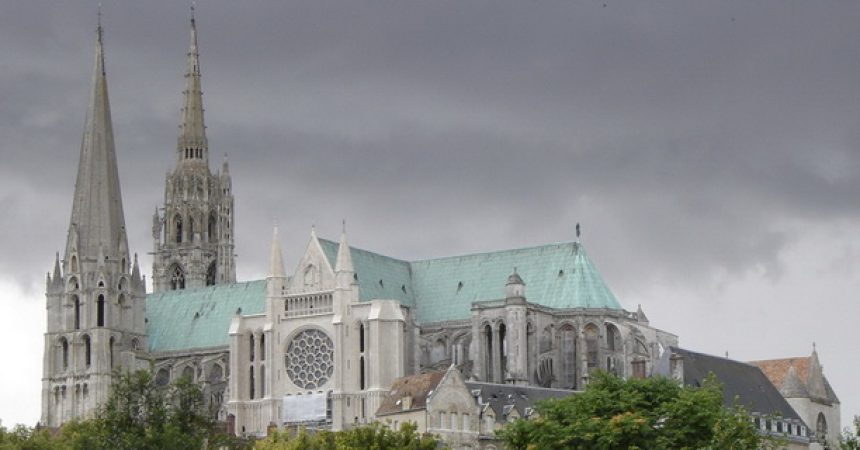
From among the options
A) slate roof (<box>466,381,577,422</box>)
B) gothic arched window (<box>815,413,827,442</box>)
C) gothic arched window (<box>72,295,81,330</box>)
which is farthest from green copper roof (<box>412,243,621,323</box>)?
gothic arched window (<box>72,295,81,330</box>)

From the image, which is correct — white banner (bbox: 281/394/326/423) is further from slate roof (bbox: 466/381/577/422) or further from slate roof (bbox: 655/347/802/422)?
slate roof (bbox: 655/347/802/422)

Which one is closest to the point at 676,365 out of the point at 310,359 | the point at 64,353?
the point at 310,359

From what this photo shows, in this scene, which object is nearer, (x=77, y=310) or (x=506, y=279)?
(x=506, y=279)

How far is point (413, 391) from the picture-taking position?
152125 mm

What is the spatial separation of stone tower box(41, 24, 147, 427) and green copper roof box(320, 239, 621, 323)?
2514 cm

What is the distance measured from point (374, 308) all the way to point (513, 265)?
1310cm

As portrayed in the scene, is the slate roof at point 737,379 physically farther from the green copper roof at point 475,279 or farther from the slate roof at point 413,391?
the slate roof at point 413,391

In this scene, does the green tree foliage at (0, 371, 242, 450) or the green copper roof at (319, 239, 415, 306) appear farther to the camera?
the green copper roof at (319, 239, 415, 306)

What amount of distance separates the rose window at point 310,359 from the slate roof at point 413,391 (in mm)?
16634

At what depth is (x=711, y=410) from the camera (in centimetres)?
12106

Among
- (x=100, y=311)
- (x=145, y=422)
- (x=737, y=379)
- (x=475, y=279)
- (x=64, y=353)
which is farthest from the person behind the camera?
(x=100, y=311)

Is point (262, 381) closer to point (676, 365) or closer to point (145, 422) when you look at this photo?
point (145, 422)

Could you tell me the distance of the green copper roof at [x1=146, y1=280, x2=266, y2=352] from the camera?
190750 mm

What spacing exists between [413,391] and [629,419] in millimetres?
34038
